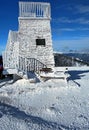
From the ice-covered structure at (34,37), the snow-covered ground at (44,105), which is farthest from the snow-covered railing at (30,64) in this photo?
the snow-covered ground at (44,105)

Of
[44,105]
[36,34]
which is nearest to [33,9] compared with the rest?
[36,34]

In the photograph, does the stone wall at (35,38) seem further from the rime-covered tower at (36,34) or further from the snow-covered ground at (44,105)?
the snow-covered ground at (44,105)

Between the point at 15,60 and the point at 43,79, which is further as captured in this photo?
the point at 15,60

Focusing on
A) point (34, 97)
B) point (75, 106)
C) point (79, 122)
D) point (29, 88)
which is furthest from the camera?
point (29, 88)

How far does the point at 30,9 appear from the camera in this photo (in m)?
16.9

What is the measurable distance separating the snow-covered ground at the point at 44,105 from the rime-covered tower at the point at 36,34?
4.19 meters

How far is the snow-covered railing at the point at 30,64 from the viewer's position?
16381mm

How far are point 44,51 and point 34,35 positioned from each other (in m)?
1.43

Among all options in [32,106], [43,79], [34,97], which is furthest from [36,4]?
[32,106]

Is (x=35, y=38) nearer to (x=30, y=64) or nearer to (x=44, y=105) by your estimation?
(x=30, y=64)

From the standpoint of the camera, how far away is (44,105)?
905 centimetres

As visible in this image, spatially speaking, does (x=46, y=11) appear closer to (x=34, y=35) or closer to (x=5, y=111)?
(x=34, y=35)

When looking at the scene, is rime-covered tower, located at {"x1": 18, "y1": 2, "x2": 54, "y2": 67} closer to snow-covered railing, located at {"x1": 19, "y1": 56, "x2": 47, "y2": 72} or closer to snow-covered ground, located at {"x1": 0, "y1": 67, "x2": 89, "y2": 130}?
snow-covered railing, located at {"x1": 19, "y1": 56, "x2": 47, "y2": 72}

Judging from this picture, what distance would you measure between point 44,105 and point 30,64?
806 cm
